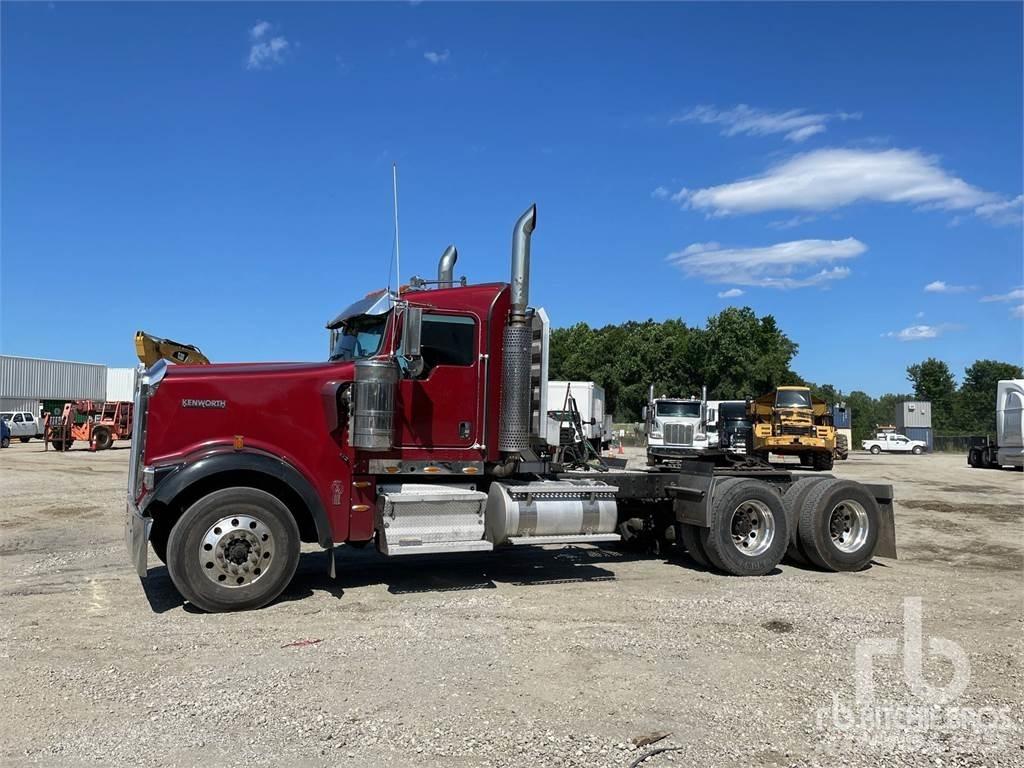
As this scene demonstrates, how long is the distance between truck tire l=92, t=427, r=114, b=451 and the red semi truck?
30.6 metres

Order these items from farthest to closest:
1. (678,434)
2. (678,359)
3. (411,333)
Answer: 1. (678,359)
2. (678,434)
3. (411,333)

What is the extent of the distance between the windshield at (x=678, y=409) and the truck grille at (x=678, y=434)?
1.83 m

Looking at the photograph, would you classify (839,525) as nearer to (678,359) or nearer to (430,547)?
(430,547)

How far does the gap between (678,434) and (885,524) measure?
64.5 ft

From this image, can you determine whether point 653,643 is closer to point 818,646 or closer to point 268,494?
point 818,646

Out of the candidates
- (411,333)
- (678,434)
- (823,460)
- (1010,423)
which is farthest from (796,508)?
(1010,423)

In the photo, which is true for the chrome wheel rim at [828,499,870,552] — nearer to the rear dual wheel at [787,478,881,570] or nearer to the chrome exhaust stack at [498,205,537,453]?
the rear dual wheel at [787,478,881,570]

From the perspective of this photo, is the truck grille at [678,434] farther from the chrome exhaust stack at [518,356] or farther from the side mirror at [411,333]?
the side mirror at [411,333]

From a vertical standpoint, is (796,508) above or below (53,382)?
below

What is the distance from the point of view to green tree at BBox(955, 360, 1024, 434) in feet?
Result: 284

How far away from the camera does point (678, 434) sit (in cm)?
2898

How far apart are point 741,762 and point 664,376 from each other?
6543cm

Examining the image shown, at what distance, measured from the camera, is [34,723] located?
14.3 feet

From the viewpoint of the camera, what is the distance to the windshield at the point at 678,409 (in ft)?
102
